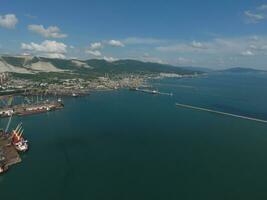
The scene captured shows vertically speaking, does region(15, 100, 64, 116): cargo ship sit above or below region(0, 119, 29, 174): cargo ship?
below

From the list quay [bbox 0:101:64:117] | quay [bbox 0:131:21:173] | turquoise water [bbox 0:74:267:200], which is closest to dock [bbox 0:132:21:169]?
quay [bbox 0:131:21:173]

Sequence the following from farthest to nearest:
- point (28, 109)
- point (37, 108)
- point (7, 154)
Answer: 1. point (37, 108)
2. point (28, 109)
3. point (7, 154)

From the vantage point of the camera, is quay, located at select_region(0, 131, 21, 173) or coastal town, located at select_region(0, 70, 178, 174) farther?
coastal town, located at select_region(0, 70, 178, 174)

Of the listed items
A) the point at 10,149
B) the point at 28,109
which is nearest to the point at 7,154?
the point at 10,149

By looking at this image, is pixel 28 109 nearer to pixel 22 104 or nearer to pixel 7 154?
pixel 22 104

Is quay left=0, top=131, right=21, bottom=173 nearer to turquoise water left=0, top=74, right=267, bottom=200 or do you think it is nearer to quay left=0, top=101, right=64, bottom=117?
turquoise water left=0, top=74, right=267, bottom=200

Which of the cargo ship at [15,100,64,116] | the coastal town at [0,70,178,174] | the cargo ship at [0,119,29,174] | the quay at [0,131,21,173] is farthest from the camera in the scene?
the cargo ship at [15,100,64,116]

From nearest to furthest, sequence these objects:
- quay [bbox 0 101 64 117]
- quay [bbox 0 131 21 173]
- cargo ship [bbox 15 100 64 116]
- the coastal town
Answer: quay [bbox 0 131 21 173], the coastal town, quay [bbox 0 101 64 117], cargo ship [bbox 15 100 64 116]

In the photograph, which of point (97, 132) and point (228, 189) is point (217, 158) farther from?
point (97, 132)

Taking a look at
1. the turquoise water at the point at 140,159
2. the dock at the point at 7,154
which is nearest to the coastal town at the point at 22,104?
the dock at the point at 7,154
